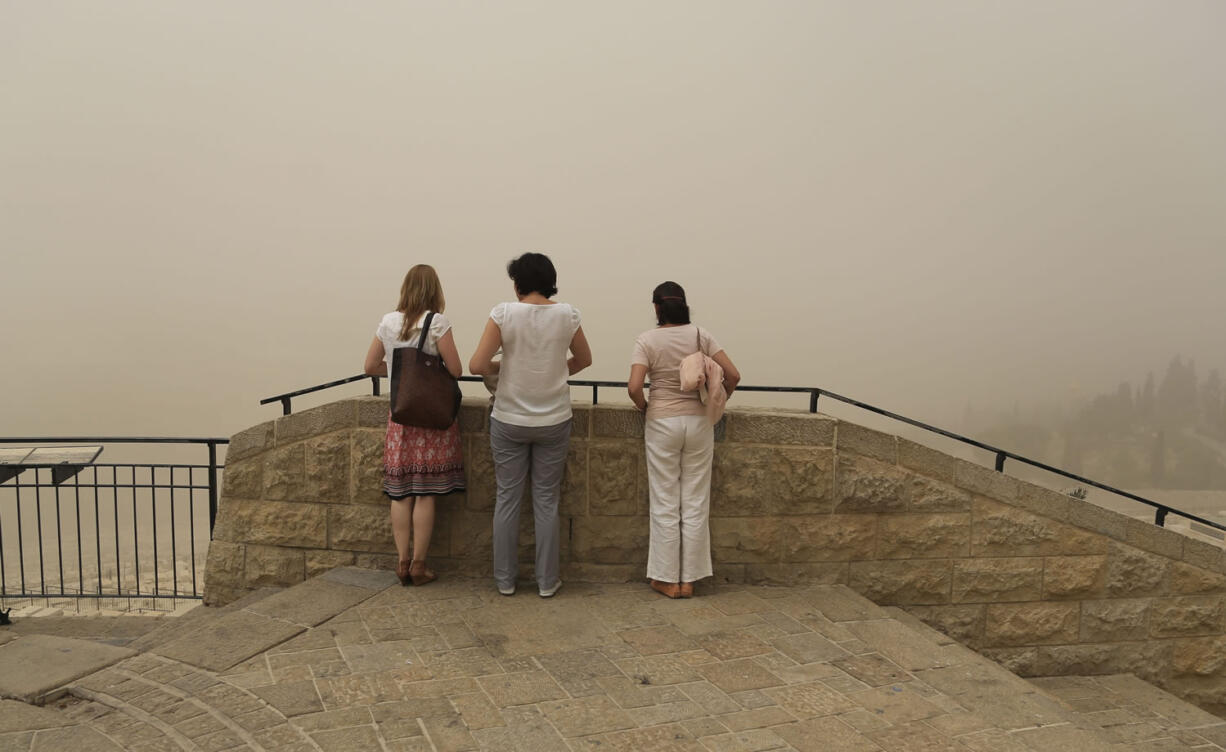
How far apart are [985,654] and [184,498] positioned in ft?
80.0

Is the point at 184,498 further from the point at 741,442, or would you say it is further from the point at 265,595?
the point at 741,442

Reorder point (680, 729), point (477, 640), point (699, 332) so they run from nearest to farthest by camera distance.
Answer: point (680, 729) < point (477, 640) < point (699, 332)

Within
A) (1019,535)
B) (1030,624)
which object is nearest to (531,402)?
(1019,535)

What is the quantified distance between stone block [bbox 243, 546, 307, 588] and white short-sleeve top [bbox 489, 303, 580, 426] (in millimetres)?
1722

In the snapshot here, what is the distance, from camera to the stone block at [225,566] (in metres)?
4.49

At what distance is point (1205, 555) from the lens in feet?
16.1

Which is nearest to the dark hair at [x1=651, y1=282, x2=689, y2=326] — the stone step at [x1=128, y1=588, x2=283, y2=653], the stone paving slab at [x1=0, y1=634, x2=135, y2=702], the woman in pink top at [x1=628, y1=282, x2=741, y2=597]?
the woman in pink top at [x1=628, y1=282, x2=741, y2=597]

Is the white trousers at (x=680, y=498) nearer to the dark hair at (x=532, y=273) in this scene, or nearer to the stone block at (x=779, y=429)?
the stone block at (x=779, y=429)

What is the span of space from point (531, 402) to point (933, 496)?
253 centimetres

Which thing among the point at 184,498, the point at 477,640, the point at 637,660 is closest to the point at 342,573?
the point at 477,640

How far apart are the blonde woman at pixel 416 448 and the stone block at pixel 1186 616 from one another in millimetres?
4648

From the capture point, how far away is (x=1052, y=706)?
3.09m

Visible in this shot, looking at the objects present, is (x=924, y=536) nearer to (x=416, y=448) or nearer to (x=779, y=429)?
(x=779, y=429)

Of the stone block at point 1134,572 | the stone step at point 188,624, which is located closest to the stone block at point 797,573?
the stone block at point 1134,572
